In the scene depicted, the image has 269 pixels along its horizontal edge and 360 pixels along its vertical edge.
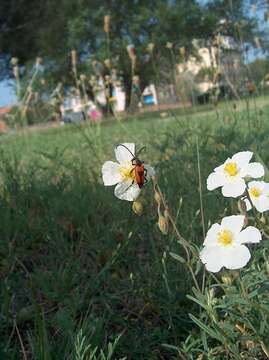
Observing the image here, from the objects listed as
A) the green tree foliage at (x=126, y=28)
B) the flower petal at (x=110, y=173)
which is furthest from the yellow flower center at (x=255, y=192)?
the green tree foliage at (x=126, y=28)

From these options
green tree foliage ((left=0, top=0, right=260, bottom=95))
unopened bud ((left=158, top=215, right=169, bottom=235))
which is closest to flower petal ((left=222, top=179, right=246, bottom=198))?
unopened bud ((left=158, top=215, right=169, bottom=235))

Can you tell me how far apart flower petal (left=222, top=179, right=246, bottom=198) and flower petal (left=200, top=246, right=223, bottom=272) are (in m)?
0.08

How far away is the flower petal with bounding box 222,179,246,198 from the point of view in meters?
0.73

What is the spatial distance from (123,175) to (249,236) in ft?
0.78

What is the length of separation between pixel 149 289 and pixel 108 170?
0.44 m

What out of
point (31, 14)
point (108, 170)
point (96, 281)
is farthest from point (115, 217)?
point (31, 14)

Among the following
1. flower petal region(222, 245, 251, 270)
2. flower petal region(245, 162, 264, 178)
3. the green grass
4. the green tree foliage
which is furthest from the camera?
the green tree foliage

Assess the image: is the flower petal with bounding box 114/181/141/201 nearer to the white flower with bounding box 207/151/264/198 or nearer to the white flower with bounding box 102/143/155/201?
the white flower with bounding box 102/143/155/201

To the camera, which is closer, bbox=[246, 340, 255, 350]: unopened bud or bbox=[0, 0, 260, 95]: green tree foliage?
bbox=[246, 340, 255, 350]: unopened bud

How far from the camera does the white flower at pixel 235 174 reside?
74 centimetres

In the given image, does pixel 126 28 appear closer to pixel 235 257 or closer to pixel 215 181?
pixel 215 181

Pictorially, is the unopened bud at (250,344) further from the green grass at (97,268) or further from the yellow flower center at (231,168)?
the yellow flower center at (231,168)

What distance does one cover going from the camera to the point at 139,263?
1.30 meters

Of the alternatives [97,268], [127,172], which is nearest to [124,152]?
[127,172]
